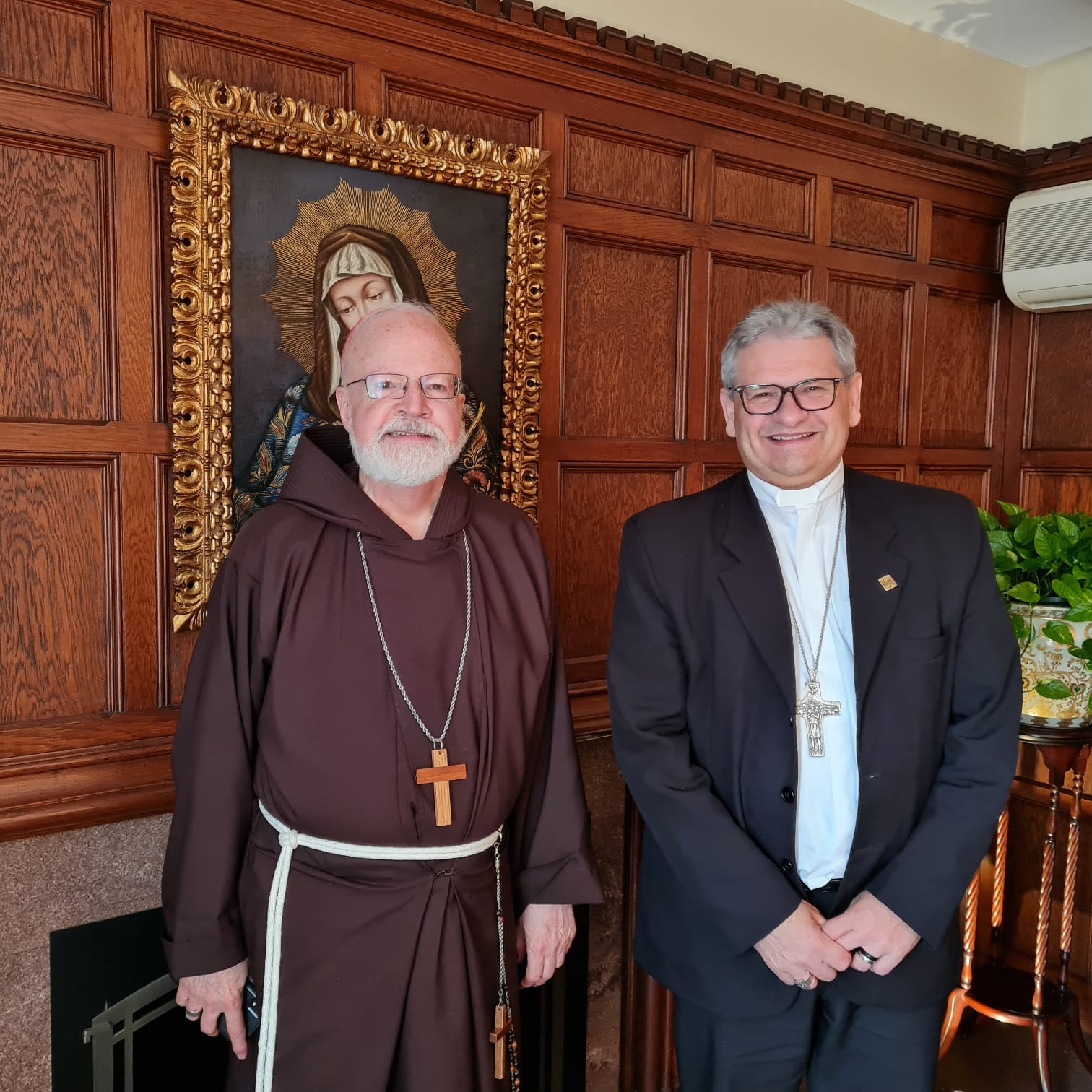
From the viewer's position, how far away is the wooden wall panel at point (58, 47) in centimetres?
209

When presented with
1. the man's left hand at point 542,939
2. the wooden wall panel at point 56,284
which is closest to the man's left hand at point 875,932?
the man's left hand at point 542,939

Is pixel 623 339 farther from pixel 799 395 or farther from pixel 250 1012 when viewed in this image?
pixel 250 1012

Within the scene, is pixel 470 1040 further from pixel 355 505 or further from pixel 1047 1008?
pixel 1047 1008

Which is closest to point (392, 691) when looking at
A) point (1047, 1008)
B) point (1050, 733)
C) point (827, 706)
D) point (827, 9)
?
point (827, 706)

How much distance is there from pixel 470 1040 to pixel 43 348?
5.67ft

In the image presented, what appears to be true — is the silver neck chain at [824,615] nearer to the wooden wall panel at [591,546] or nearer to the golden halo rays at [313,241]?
the wooden wall panel at [591,546]

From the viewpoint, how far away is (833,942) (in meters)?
1.92

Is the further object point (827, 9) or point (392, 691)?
point (827, 9)

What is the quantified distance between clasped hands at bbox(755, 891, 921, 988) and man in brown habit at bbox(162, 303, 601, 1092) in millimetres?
559

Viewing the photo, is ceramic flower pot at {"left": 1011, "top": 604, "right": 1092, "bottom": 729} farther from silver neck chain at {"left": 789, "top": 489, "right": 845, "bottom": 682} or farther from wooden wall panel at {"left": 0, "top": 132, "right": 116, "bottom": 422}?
wooden wall panel at {"left": 0, "top": 132, "right": 116, "bottom": 422}

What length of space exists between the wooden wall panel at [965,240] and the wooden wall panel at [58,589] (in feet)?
10.4

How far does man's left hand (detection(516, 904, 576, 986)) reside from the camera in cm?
213

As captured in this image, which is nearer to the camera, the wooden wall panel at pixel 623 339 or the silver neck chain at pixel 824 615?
the silver neck chain at pixel 824 615

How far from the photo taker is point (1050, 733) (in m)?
2.74
